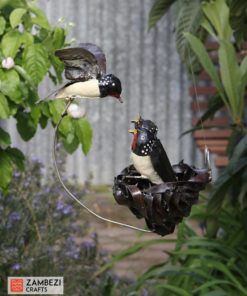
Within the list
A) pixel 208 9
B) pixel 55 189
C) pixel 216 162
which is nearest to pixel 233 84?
pixel 208 9

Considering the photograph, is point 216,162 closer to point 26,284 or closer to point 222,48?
point 222,48

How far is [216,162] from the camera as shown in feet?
14.3

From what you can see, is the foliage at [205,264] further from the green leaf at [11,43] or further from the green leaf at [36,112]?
the green leaf at [11,43]

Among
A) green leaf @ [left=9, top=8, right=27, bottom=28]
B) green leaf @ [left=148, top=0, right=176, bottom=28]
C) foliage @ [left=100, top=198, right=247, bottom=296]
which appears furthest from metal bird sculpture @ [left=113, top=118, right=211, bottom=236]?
green leaf @ [left=148, top=0, right=176, bottom=28]

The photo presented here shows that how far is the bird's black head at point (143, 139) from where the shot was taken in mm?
1322

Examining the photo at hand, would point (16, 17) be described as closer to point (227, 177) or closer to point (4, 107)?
point (4, 107)

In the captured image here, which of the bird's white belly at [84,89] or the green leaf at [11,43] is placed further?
the green leaf at [11,43]

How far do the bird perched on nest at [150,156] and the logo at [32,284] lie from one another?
86 centimetres

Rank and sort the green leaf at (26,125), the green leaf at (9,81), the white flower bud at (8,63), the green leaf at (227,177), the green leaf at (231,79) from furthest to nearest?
1. the green leaf at (227,177)
2. the green leaf at (231,79)
3. the green leaf at (26,125)
4. the green leaf at (9,81)
5. the white flower bud at (8,63)

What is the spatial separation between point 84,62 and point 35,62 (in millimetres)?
641

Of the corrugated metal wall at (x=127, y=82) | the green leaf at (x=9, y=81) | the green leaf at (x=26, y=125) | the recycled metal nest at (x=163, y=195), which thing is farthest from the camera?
the corrugated metal wall at (x=127, y=82)

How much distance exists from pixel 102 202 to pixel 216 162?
125cm

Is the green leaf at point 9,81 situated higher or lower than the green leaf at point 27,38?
lower

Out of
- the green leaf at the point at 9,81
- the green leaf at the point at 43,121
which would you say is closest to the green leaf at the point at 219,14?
the green leaf at the point at 43,121
